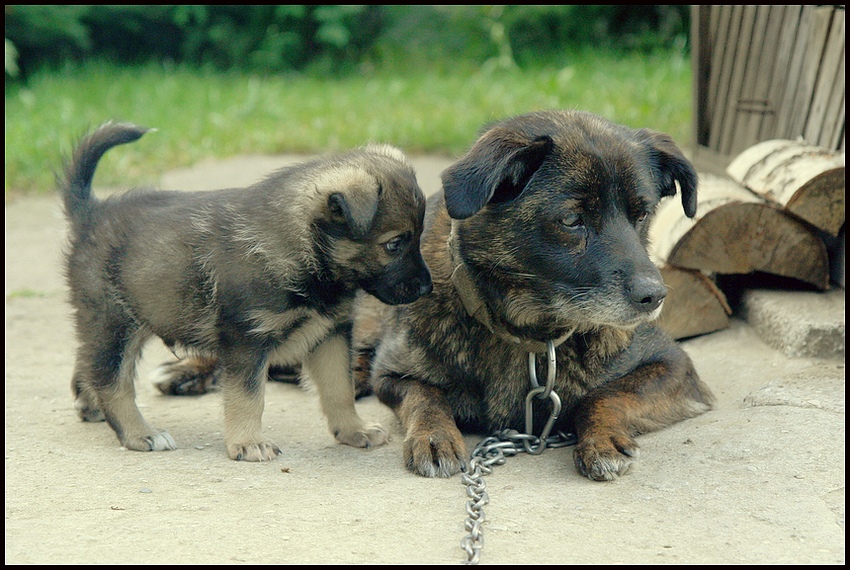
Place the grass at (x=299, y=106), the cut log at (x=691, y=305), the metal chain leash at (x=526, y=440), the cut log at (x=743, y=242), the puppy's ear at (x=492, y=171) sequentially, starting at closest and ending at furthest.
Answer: the puppy's ear at (x=492, y=171), the metal chain leash at (x=526, y=440), the cut log at (x=743, y=242), the cut log at (x=691, y=305), the grass at (x=299, y=106)

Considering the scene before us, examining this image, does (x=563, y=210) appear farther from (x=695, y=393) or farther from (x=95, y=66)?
(x=95, y=66)

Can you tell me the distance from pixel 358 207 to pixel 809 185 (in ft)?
8.92

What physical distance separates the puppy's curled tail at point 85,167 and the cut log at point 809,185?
11.0 feet

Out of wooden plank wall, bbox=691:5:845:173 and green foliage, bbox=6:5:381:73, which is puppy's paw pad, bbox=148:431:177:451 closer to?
wooden plank wall, bbox=691:5:845:173

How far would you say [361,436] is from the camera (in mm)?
4219

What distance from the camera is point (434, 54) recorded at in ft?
51.5

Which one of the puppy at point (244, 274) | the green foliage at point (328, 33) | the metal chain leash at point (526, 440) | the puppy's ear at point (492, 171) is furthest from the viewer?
the green foliage at point (328, 33)

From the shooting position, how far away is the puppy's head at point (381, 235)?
3.82 metres

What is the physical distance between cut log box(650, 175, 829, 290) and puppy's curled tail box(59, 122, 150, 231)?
9.17 ft

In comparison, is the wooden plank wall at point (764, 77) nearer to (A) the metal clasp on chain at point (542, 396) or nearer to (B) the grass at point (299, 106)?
(B) the grass at point (299, 106)

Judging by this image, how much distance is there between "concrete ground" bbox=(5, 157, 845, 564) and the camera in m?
3.00

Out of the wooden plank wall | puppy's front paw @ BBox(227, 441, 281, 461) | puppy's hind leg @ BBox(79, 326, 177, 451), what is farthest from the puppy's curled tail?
the wooden plank wall

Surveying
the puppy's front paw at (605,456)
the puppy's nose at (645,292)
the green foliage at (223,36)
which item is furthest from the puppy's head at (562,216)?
the green foliage at (223,36)

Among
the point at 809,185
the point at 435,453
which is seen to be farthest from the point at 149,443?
the point at 809,185
